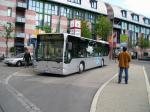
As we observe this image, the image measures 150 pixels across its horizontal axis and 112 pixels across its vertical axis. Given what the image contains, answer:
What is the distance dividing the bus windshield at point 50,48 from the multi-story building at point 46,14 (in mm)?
32949

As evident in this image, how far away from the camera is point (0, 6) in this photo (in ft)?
175

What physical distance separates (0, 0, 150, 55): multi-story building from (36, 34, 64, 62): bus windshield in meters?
32.9

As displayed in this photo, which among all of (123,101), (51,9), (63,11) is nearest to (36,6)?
(51,9)

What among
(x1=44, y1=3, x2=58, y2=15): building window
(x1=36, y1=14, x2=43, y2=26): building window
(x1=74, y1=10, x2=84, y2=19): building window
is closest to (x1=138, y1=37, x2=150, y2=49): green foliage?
(x1=74, y1=10, x2=84, y2=19): building window

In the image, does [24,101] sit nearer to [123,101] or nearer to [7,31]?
[123,101]

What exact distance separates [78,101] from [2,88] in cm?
414

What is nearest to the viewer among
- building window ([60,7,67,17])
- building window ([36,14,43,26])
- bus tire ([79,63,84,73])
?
bus tire ([79,63,84,73])

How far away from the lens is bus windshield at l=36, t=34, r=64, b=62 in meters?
19.9

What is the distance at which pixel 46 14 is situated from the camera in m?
61.6

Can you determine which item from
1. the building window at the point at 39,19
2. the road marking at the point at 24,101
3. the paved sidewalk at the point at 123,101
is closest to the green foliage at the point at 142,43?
the building window at the point at 39,19

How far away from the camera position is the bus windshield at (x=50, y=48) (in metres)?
19.9

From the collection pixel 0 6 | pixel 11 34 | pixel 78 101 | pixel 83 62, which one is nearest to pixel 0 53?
pixel 11 34

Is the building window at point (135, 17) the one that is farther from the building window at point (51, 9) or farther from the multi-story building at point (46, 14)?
the building window at point (51, 9)

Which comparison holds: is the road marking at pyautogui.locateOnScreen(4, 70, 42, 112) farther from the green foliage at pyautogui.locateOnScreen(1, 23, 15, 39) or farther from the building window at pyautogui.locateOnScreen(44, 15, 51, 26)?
the building window at pyautogui.locateOnScreen(44, 15, 51, 26)
